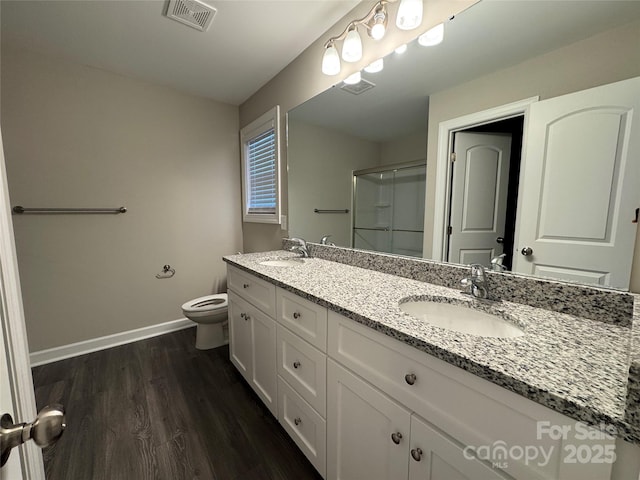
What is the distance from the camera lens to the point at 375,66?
1410mm

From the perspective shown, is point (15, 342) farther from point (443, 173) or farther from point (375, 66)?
point (375, 66)

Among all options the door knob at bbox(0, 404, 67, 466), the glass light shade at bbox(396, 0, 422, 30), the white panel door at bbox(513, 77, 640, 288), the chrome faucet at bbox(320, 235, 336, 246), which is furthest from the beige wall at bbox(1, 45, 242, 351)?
the white panel door at bbox(513, 77, 640, 288)

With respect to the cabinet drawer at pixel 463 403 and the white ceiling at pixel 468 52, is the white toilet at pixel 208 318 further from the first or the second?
the white ceiling at pixel 468 52

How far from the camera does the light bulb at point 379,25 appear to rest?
124 centimetres

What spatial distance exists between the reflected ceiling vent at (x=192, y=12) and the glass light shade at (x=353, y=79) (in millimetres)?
836

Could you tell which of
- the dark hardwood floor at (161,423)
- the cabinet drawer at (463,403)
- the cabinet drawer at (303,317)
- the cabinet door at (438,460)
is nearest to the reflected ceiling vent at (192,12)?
the cabinet drawer at (303,317)

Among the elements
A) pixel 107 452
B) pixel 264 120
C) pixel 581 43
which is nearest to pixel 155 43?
pixel 264 120

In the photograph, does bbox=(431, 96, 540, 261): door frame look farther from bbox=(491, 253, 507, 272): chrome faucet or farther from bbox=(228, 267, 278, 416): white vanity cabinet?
bbox=(228, 267, 278, 416): white vanity cabinet

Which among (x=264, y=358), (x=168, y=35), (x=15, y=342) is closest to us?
(x=15, y=342)

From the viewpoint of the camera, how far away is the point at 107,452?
1283 millimetres

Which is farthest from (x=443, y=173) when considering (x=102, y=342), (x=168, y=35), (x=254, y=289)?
(x=102, y=342)

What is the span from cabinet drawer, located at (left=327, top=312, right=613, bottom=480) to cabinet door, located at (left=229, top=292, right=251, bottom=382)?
94 cm

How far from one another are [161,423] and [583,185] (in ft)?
7.16

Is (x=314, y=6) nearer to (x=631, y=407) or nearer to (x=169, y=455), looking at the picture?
(x=631, y=407)
